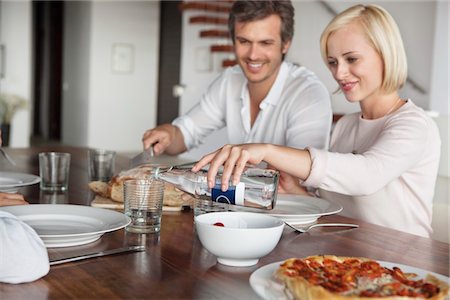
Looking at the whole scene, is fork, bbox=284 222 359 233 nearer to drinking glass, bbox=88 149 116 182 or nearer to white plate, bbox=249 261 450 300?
white plate, bbox=249 261 450 300

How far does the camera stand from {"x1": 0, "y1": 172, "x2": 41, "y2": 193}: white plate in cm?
179

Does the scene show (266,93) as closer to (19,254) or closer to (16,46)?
(19,254)

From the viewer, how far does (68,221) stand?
4.41ft

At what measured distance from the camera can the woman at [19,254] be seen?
956mm

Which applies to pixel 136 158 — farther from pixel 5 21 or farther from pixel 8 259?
pixel 5 21

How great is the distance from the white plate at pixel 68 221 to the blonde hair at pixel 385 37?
0.92 metres

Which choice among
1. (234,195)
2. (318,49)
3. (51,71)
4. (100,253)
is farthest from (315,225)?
(51,71)

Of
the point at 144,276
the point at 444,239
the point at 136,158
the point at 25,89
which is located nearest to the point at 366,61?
the point at 444,239

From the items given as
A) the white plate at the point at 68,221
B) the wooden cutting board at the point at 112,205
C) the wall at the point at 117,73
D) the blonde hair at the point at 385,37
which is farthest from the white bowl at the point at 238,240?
the wall at the point at 117,73

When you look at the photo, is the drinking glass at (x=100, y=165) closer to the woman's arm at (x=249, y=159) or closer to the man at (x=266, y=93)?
the man at (x=266, y=93)

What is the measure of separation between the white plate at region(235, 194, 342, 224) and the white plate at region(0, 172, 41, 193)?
729mm

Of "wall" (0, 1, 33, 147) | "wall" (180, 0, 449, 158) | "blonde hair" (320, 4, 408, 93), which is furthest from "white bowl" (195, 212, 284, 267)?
"wall" (0, 1, 33, 147)

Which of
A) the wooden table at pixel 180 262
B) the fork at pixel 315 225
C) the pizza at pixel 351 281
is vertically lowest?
the wooden table at pixel 180 262

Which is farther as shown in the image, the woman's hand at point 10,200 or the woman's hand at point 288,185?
the woman's hand at point 288,185
